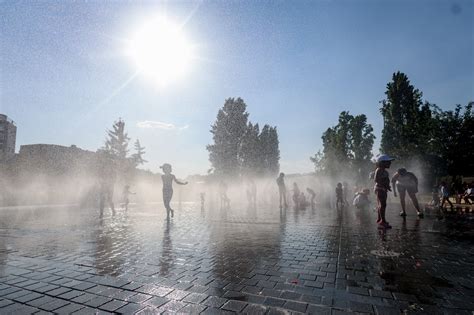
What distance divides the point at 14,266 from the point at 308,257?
4.86 meters

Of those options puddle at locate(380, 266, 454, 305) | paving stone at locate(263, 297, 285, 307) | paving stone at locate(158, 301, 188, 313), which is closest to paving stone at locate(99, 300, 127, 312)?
paving stone at locate(158, 301, 188, 313)

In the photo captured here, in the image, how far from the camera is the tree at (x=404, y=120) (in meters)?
29.5

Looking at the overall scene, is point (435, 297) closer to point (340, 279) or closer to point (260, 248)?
point (340, 279)

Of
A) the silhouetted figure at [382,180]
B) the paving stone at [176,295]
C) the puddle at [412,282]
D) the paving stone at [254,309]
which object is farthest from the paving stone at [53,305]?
the silhouetted figure at [382,180]

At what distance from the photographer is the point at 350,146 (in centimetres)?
4047

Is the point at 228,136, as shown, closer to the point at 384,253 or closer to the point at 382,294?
the point at 384,253

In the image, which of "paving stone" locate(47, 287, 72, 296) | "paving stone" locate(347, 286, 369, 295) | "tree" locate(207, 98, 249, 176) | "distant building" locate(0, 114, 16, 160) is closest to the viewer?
"paving stone" locate(347, 286, 369, 295)

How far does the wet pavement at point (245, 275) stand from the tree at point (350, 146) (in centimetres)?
3490

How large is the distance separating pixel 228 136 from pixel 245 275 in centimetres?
4396

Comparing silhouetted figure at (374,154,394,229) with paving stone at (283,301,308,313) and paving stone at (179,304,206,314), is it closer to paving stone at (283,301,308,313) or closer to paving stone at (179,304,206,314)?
paving stone at (283,301,308,313)

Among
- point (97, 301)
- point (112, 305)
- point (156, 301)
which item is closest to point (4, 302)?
point (97, 301)

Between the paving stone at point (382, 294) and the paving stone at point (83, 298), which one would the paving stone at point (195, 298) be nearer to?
the paving stone at point (83, 298)

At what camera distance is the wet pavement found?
2.62 m

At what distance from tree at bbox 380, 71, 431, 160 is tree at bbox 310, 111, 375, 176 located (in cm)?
313
